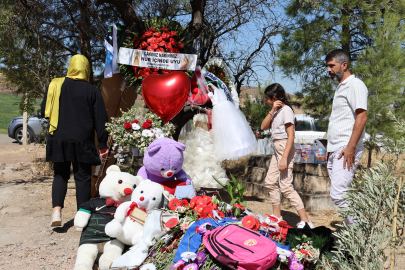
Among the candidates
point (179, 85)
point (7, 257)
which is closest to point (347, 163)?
point (179, 85)

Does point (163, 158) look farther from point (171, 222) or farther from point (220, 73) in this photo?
point (220, 73)

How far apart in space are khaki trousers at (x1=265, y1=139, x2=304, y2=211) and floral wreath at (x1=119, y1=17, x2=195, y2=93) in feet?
4.84

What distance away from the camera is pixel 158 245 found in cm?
246

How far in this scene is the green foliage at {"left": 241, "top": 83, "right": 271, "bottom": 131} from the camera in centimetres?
695

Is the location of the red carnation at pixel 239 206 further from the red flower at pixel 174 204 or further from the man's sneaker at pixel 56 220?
the man's sneaker at pixel 56 220

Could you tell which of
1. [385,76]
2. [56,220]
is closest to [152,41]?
[56,220]

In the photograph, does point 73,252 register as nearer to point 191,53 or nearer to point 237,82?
point 191,53

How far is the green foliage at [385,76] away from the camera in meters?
5.16

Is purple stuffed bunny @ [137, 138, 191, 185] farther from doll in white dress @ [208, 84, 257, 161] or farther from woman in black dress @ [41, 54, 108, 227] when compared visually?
doll in white dress @ [208, 84, 257, 161]

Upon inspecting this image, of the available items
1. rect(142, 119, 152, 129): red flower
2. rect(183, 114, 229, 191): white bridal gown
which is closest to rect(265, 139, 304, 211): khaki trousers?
rect(142, 119, 152, 129): red flower

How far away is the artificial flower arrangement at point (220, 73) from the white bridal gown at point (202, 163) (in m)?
1.30

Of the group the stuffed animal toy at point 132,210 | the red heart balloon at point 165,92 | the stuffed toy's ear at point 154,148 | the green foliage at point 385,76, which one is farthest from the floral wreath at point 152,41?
the green foliage at point 385,76

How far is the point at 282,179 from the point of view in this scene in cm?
350

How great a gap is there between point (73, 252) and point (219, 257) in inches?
67.6
